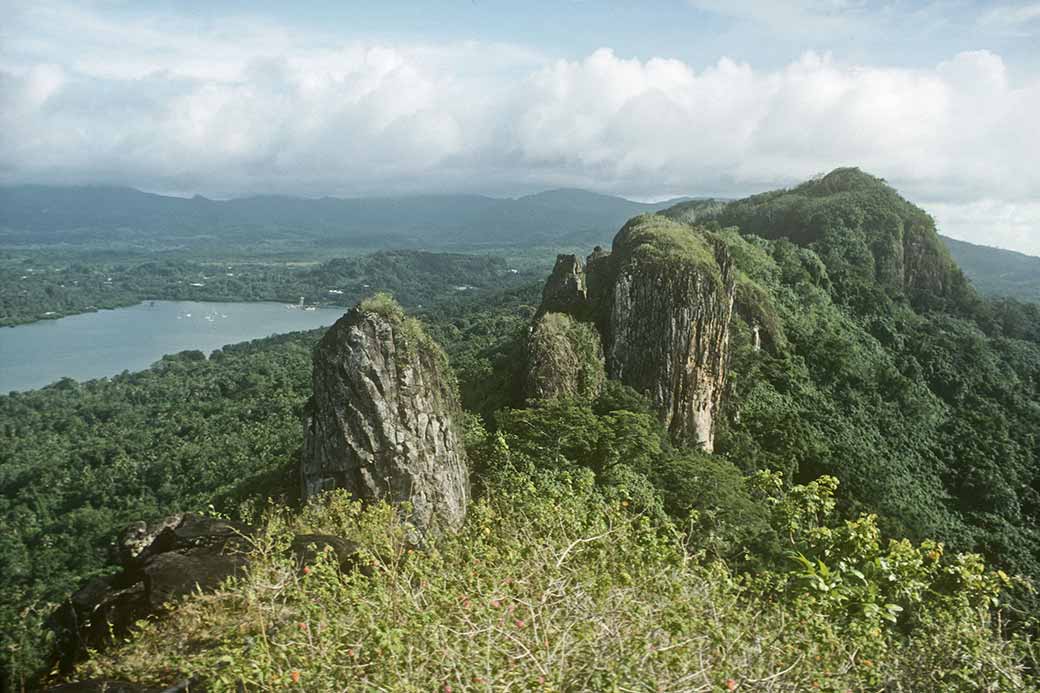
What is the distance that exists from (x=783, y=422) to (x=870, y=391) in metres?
9.48

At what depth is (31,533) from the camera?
85.4 feet

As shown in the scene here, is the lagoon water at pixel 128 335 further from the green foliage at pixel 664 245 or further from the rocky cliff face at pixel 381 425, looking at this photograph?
the rocky cliff face at pixel 381 425

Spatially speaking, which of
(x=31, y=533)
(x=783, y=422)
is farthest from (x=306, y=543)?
(x=31, y=533)

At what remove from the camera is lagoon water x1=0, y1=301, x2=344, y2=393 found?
7162 centimetres

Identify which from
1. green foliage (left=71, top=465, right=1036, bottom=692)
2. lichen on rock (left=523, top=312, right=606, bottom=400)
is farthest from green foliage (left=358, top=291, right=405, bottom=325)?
lichen on rock (left=523, top=312, right=606, bottom=400)

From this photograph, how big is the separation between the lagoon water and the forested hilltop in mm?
16786

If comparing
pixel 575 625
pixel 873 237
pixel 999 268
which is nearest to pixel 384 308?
pixel 575 625

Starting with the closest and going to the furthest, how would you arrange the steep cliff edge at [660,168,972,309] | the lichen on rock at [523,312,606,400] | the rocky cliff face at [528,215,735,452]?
1. the lichen on rock at [523,312,606,400]
2. the rocky cliff face at [528,215,735,452]
3. the steep cliff edge at [660,168,972,309]

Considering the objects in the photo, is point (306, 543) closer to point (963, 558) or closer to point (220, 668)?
point (220, 668)

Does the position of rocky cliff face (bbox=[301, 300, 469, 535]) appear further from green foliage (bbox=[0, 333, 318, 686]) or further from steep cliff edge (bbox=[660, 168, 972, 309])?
steep cliff edge (bbox=[660, 168, 972, 309])

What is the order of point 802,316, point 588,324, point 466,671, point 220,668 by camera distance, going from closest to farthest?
point 466,671
point 220,668
point 588,324
point 802,316

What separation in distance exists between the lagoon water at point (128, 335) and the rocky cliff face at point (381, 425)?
2694 inches

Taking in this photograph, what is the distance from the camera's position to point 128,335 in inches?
3519

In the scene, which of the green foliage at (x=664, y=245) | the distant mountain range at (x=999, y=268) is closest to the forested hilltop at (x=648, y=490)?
the green foliage at (x=664, y=245)
